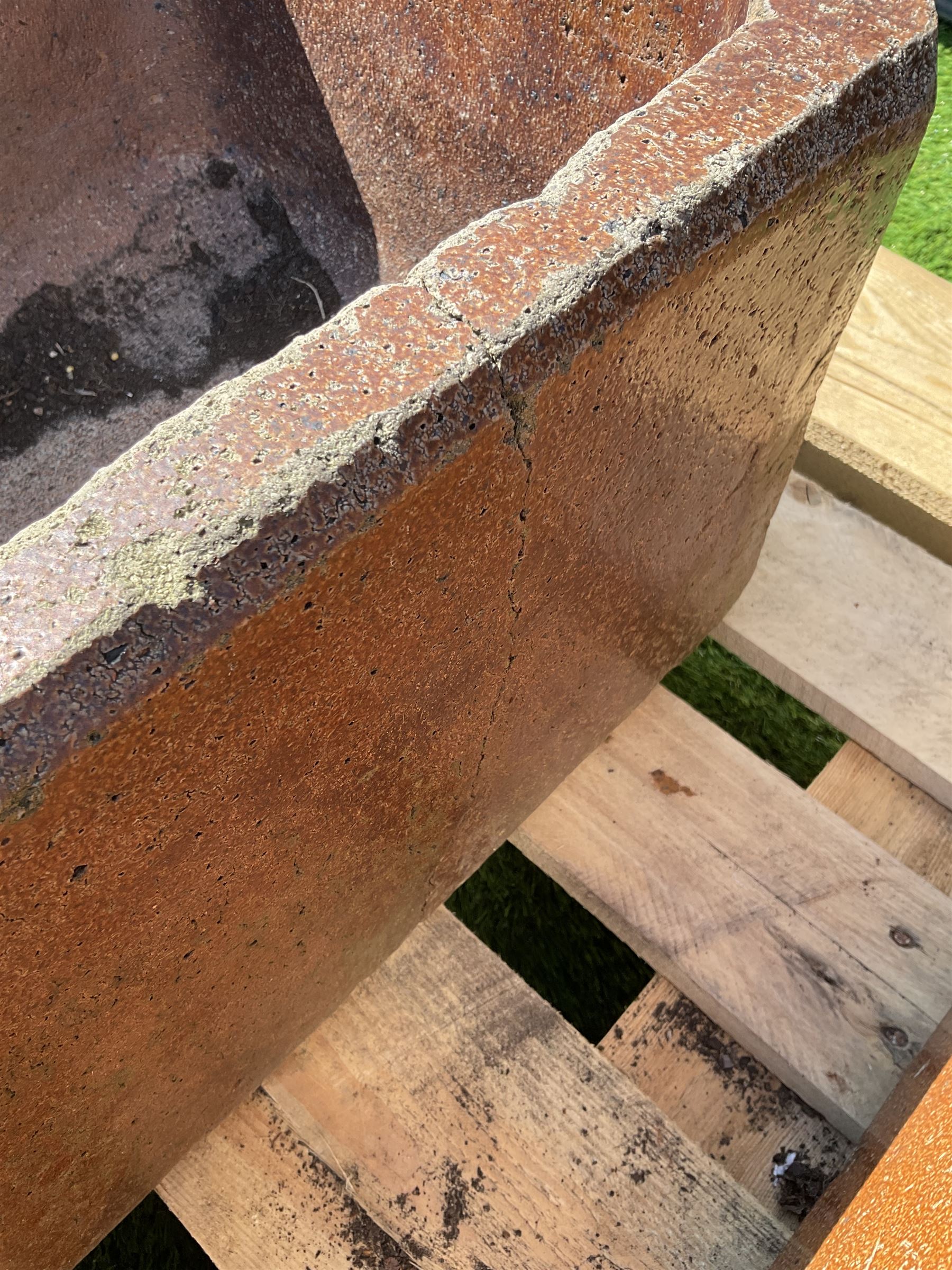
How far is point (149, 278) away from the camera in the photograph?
1781 mm

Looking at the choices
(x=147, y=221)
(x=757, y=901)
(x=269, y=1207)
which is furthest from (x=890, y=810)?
(x=147, y=221)

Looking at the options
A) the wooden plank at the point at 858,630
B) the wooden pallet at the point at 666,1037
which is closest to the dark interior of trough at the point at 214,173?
the wooden plank at the point at 858,630

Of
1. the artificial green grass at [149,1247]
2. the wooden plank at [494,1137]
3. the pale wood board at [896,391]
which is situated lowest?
the artificial green grass at [149,1247]

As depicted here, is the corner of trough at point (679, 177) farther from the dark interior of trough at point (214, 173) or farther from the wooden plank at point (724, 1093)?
the wooden plank at point (724, 1093)

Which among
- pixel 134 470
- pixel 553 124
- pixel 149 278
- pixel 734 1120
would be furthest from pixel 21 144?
pixel 734 1120

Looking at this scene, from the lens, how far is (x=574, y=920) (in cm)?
176

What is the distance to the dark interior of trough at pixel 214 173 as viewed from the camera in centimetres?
154

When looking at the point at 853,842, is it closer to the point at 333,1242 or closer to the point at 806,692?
the point at 806,692

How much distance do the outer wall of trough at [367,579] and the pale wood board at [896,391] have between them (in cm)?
39

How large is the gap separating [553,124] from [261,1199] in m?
1.31

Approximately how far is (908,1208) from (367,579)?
1.87ft

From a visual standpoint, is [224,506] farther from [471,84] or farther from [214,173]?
[214,173]

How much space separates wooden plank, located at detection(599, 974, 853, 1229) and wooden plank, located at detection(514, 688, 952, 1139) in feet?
0.06

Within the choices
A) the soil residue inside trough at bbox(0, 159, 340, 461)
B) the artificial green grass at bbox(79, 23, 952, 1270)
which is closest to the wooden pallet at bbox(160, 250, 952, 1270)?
the artificial green grass at bbox(79, 23, 952, 1270)
